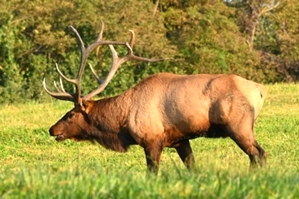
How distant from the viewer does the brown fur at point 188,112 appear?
10.6 meters

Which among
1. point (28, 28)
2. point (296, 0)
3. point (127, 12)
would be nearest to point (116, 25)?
point (127, 12)

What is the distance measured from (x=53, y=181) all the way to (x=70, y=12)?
26.7 metres

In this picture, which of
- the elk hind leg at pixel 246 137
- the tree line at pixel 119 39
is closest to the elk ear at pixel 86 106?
the elk hind leg at pixel 246 137

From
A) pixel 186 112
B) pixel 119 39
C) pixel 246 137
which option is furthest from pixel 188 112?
pixel 119 39

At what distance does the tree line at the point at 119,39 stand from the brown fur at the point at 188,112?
54.0 feet

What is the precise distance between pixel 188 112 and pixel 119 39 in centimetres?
2156

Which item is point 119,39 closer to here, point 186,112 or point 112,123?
point 112,123

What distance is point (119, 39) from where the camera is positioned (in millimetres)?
31984

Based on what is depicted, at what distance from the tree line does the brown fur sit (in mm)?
16455

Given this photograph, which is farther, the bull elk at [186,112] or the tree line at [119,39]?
the tree line at [119,39]

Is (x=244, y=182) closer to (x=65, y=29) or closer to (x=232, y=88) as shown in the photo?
(x=232, y=88)

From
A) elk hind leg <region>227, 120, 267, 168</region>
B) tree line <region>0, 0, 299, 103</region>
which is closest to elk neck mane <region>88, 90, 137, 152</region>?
elk hind leg <region>227, 120, 267, 168</region>

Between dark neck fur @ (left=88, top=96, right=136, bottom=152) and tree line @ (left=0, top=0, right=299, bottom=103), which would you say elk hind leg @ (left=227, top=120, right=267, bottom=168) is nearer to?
dark neck fur @ (left=88, top=96, right=136, bottom=152)

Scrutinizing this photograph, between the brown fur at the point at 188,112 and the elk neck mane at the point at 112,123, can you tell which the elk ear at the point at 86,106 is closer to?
the elk neck mane at the point at 112,123
